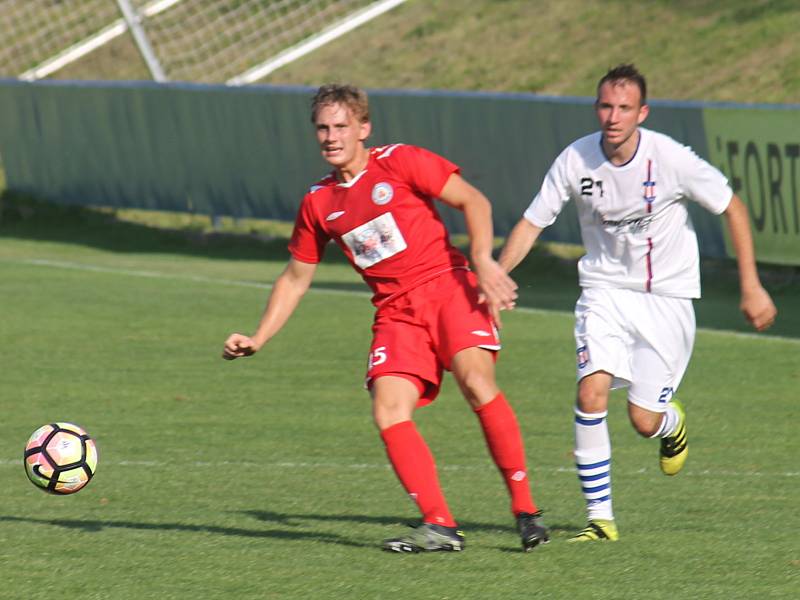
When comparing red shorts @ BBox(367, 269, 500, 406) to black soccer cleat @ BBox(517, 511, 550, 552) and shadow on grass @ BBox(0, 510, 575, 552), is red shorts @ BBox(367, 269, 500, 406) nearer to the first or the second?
black soccer cleat @ BBox(517, 511, 550, 552)

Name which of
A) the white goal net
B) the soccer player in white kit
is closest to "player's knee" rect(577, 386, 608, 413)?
the soccer player in white kit

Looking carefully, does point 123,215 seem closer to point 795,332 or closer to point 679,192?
point 795,332

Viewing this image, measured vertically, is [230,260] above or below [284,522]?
above

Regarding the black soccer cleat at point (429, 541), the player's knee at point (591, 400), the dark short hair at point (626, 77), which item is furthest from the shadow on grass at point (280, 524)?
the dark short hair at point (626, 77)

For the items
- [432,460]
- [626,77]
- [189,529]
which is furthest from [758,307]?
[189,529]

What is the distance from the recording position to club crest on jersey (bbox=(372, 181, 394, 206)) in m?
6.77

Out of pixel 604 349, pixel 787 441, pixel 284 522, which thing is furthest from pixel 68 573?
pixel 787 441

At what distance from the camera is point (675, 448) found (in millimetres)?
7844

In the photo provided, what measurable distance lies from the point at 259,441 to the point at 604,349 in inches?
141

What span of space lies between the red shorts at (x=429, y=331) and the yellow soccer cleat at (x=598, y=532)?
0.83 metres

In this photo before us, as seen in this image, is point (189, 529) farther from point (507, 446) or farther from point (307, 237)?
point (507, 446)

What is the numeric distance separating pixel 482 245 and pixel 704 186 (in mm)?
1038

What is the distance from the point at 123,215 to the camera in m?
25.1

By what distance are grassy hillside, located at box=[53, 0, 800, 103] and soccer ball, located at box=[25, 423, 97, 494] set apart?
16.0 meters
